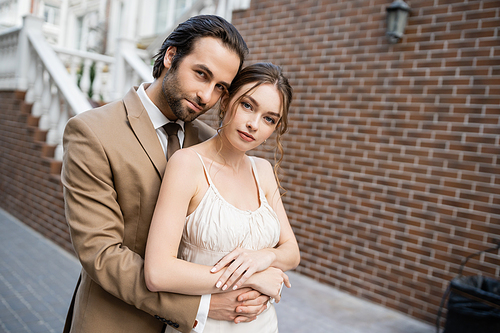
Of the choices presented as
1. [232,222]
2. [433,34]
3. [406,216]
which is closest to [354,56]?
[433,34]

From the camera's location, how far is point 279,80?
1656mm

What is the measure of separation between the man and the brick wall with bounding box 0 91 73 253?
11.5ft

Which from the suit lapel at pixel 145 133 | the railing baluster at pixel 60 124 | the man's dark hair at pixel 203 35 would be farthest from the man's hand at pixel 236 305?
the railing baluster at pixel 60 124

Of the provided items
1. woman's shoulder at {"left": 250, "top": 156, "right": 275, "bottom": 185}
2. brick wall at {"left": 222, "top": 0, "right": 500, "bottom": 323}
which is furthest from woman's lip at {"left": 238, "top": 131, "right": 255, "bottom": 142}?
brick wall at {"left": 222, "top": 0, "right": 500, "bottom": 323}

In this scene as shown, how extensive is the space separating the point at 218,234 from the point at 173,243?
0.65 ft

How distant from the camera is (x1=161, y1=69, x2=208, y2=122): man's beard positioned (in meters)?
1.59

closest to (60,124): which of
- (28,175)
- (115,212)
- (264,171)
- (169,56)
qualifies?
(28,175)

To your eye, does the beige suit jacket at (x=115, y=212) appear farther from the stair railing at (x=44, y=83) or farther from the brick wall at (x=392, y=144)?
the stair railing at (x=44, y=83)

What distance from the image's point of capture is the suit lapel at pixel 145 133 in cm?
151

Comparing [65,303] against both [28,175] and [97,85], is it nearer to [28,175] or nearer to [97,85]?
[28,175]

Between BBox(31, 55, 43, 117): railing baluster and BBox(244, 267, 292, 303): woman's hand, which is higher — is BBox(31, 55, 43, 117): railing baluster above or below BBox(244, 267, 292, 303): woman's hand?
above

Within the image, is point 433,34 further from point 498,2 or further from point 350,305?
point 350,305

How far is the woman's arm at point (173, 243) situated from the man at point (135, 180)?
0.07 metres

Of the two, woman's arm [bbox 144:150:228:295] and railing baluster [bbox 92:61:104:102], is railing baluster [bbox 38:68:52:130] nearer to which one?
railing baluster [bbox 92:61:104:102]
